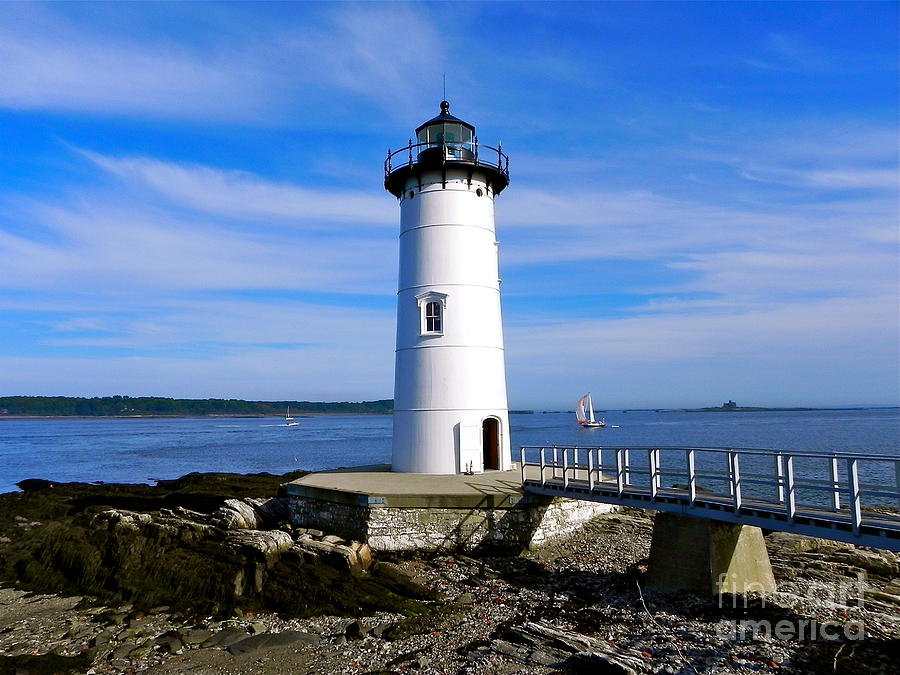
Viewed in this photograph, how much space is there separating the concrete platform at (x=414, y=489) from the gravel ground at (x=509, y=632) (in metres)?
1.58

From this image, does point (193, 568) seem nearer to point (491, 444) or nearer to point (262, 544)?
point (262, 544)

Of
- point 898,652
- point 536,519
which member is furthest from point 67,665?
point 898,652

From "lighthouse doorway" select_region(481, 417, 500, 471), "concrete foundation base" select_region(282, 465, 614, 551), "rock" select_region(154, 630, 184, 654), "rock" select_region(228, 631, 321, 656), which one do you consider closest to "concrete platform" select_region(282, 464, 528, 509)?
"concrete foundation base" select_region(282, 465, 614, 551)

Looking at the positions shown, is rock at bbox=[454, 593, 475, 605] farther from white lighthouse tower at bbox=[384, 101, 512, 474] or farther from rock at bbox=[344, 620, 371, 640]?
white lighthouse tower at bbox=[384, 101, 512, 474]

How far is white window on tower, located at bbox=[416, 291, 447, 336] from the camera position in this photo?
56.5 ft

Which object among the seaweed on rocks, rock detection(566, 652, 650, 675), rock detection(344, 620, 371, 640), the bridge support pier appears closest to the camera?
rock detection(566, 652, 650, 675)

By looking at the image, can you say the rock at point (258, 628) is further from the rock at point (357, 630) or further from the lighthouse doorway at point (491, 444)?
the lighthouse doorway at point (491, 444)

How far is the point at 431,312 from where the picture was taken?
57.2ft

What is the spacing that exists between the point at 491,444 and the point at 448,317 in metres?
3.69

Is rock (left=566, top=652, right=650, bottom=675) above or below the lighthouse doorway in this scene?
below

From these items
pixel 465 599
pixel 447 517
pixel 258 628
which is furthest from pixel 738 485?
pixel 258 628

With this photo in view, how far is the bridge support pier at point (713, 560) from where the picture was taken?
416 inches

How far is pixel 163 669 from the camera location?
28.9ft

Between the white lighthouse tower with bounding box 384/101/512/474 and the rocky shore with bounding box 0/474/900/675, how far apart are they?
370cm
